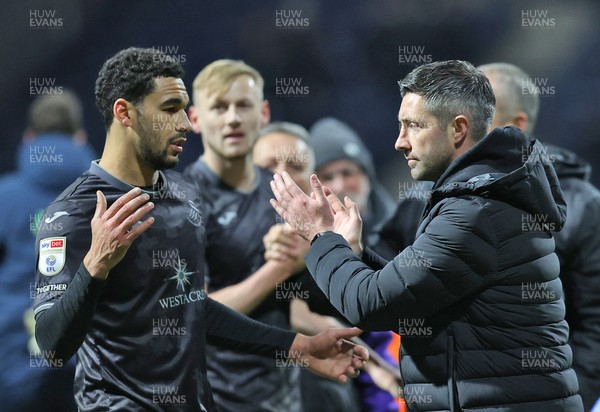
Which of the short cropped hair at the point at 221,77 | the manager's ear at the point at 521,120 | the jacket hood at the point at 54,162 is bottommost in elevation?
the manager's ear at the point at 521,120

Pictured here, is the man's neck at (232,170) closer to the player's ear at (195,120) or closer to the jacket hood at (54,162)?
the player's ear at (195,120)

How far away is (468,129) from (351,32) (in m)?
4.87

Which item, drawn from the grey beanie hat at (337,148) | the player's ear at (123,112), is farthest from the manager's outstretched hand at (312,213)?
the grey beanie hat at (337,148)

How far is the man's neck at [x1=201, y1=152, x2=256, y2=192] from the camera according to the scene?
186 inches

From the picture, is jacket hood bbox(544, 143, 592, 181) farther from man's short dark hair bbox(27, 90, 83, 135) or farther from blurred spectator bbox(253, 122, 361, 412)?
man's short dark hair bbox(27, 90, 83, 135)

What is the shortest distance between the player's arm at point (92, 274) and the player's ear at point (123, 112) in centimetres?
42

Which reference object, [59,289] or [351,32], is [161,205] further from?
[351,32]

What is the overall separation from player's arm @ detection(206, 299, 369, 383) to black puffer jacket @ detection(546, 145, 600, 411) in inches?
51.9

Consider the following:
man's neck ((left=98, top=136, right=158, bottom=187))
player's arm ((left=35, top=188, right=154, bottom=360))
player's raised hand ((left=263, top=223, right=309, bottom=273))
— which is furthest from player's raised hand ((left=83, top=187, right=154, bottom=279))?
player's raised hand ((left=263, top=223, right=309, bottom=273))

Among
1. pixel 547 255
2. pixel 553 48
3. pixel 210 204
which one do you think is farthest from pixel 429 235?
pixel 553 48

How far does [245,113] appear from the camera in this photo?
4.80 meters

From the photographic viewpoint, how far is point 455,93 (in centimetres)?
318

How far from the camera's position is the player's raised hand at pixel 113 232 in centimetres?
289

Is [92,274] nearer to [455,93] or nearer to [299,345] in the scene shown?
[299,345]
